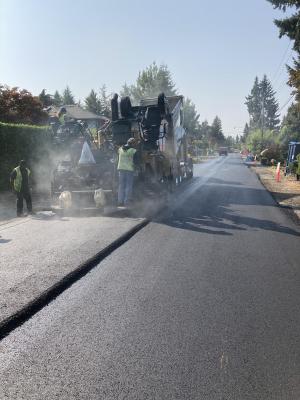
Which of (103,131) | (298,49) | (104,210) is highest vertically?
(298,49)

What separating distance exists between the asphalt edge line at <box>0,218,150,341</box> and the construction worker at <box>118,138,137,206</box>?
4.28m

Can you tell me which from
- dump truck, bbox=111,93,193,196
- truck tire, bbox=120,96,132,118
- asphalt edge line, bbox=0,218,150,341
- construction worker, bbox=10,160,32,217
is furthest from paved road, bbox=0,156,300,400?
truck tire, bbox=120,96,132,118

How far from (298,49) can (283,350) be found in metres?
19.8

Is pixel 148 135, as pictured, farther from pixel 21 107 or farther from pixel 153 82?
pixel 153 82

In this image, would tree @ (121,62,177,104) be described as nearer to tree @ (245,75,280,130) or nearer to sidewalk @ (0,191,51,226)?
sidewalk @ (0,191,51,226)

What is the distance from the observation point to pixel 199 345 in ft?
11.7

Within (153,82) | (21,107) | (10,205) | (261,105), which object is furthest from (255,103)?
(10,205)

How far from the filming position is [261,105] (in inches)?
5625

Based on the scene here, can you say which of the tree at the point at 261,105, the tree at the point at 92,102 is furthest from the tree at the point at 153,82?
the tree at the point at 261,105

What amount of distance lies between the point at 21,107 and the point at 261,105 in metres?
126

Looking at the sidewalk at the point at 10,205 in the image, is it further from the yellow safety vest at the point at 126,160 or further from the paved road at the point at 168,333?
→ the paved road at the point at 168,333

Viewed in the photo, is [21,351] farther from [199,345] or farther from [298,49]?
[298,49]

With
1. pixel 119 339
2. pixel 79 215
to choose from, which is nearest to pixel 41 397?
pixel 119 339

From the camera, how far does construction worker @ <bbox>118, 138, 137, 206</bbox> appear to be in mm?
11555
